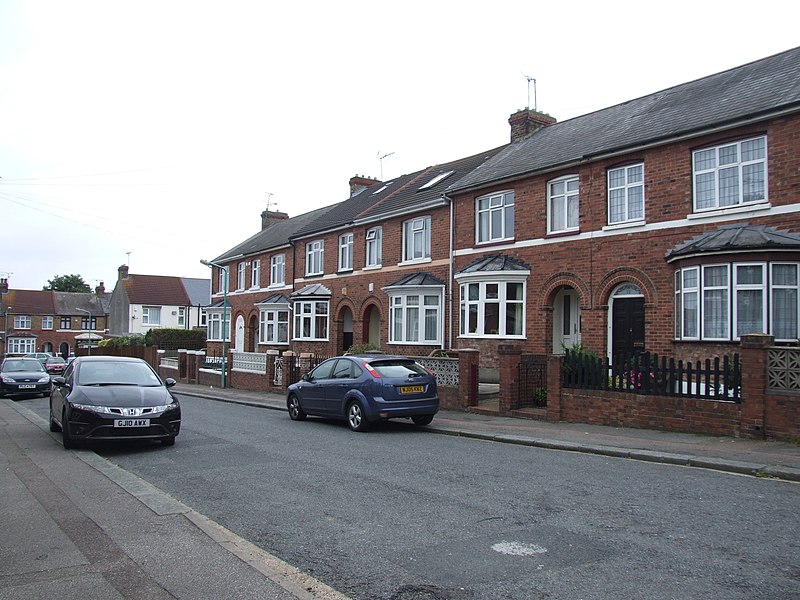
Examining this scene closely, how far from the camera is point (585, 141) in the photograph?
67.0 ft

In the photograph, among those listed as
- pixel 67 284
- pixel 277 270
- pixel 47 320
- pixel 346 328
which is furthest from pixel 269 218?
pixel 67 284

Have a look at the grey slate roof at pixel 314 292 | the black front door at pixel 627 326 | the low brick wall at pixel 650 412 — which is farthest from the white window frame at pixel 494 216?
the grey slate roof at pixel 314 292

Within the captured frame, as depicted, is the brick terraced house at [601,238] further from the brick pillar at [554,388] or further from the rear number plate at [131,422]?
the rear number plate at [131,422]

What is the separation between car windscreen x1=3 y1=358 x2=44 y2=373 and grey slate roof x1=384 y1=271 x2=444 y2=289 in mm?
13632

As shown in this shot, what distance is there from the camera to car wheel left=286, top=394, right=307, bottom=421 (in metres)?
15.3

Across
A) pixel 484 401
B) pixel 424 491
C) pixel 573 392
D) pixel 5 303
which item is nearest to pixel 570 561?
pixel 424 491

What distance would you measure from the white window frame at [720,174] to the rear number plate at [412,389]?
8.59 m

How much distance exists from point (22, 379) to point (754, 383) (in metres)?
22.9

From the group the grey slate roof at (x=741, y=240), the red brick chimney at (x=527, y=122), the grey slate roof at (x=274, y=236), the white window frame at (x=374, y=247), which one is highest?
the red brick chimney at (x=527, y=122)

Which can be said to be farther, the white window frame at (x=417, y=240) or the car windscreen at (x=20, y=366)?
the white window frame at (x=417, y=240)

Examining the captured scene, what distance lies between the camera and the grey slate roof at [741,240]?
567 inches

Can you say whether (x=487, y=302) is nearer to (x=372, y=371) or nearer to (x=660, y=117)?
(x=660, y=117)

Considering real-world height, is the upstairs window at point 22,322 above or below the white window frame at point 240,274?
below

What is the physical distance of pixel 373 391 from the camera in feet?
42.3
